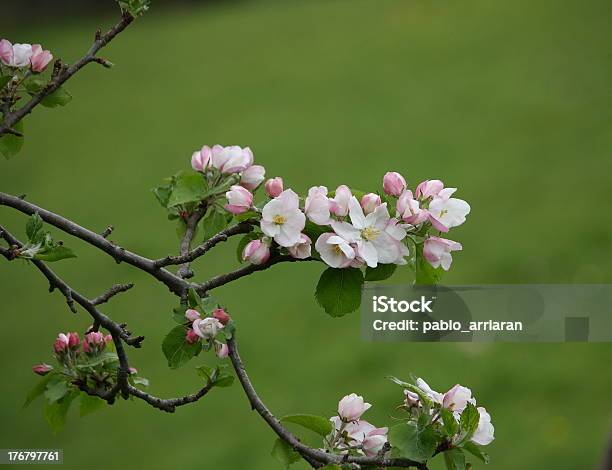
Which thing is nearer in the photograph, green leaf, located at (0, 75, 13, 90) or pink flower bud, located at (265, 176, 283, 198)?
pink flower bud, located at (265, 176, 283, 198)

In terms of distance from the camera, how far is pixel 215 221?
1.01 metres

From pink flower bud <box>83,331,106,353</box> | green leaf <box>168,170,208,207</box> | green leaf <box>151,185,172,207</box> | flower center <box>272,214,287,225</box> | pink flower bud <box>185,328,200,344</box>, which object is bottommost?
pink flower bud <box>83,331,106,353</box>

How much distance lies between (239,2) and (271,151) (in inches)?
218

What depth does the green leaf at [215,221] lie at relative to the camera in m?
1.01

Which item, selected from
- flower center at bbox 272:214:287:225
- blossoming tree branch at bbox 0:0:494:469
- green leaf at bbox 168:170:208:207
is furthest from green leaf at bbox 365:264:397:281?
green leaf at bbox 168:170:208:207

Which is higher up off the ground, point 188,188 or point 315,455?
point 188,188

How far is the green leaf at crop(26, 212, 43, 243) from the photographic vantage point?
0.95 metres

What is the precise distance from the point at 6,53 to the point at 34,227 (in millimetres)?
231

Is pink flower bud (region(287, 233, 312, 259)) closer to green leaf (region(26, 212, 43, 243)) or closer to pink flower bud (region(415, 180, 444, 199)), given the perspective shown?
pink flower bud (region(415, 180, 444, 199))

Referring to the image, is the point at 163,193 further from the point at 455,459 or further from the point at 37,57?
the point at 455,459

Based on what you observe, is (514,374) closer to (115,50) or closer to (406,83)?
(406,83)

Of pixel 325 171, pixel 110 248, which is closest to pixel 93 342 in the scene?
pixel 110 248

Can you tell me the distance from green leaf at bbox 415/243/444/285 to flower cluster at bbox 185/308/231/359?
0.20 metres

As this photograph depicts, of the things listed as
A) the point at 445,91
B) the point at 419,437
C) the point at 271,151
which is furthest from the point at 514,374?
the point at 445,91
